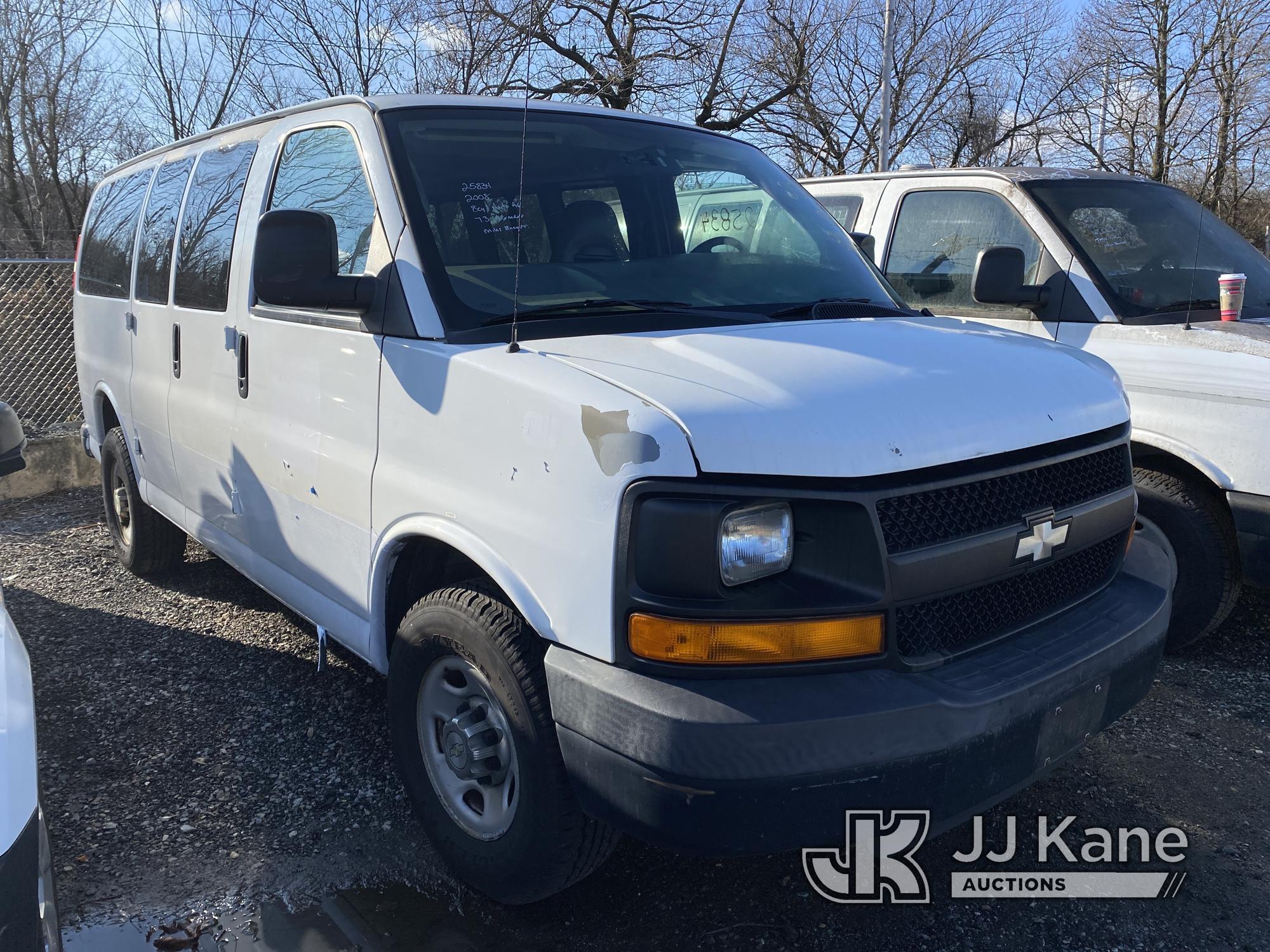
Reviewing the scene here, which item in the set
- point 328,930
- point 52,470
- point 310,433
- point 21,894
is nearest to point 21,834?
point 21,894

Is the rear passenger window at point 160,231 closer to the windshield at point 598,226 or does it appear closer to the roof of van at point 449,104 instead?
→ the roof of van at point 449,104

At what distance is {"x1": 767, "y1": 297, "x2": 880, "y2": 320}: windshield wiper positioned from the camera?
2.95 m

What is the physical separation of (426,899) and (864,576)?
154 cm

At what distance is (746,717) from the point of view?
1.99 meters

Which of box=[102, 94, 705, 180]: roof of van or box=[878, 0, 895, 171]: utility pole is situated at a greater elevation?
box=[878, 0, 895, 171]: utility pole

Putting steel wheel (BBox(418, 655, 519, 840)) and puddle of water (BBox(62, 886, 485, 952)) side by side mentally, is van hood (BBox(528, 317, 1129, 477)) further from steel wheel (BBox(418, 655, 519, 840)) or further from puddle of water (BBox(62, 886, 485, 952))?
puddle of water (BBox(62, 886, 485, 952))

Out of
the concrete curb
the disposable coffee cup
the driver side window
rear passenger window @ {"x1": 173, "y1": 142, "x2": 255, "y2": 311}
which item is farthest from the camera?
the concrete curb

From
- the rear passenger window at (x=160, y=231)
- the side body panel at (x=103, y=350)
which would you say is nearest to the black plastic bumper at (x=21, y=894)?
the rear passenger window at (x=160, y=231)

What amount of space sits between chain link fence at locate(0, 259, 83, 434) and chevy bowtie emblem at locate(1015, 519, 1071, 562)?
26.4 feet

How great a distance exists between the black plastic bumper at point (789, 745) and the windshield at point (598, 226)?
1084 millimetres

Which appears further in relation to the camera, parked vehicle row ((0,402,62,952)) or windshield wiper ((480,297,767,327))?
windshield wiper ((480,297,767,327))

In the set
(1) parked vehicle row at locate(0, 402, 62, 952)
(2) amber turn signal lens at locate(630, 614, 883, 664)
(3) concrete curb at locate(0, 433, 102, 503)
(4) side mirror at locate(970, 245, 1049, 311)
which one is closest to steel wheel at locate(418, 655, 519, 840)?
(2) amber turn signal lens at locate(630, 614, 883, 664)

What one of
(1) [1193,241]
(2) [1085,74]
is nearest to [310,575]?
(1) [1193,241]

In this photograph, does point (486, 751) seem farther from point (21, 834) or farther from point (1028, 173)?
point (1028, 173)
